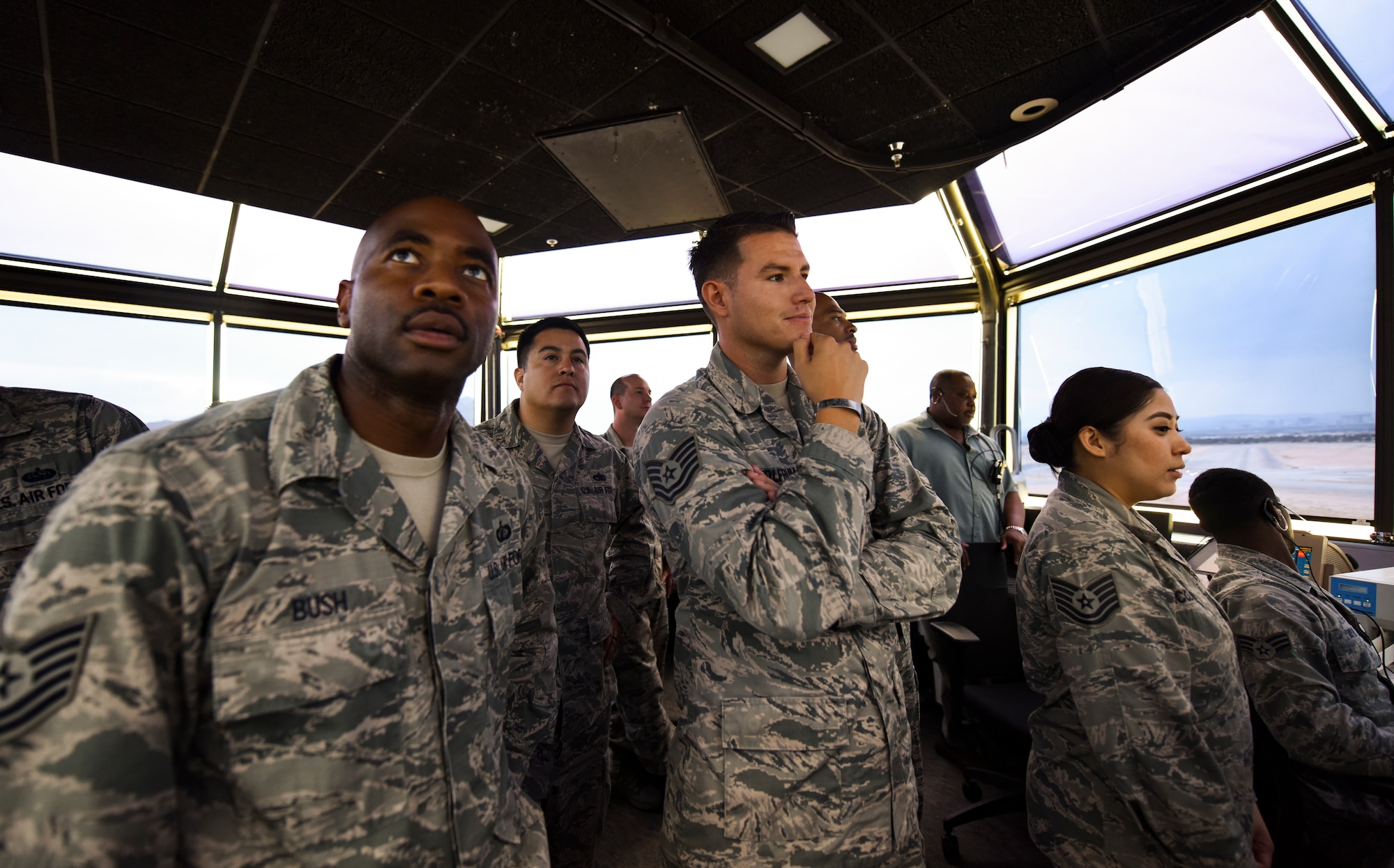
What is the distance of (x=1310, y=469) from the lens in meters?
3.21

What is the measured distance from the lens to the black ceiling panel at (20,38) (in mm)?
2393

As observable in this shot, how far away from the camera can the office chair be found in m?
2.23

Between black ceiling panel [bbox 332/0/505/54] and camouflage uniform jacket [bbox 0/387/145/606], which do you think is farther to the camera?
black ceiling panel [bbox 332/0/505/54]

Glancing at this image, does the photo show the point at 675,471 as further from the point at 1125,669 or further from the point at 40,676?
the point at 1125,669

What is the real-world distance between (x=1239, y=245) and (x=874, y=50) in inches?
97.6

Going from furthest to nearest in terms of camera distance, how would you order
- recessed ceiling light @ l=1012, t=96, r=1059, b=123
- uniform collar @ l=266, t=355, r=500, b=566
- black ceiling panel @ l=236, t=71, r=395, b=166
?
recessed ceiling light @ l=1012, t=96, r=1059, b=123 < black ceiling panel @ l=236, t=71, r=395, b=166 < uniform collar @ l=266, t=355, r=500, b=566

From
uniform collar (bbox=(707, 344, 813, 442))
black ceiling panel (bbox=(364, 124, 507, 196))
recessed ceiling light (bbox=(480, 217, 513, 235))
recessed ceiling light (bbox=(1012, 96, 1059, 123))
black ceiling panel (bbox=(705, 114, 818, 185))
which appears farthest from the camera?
recessed ceiling light (bbox=(480, 217, 513, 235))

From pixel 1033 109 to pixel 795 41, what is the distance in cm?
139

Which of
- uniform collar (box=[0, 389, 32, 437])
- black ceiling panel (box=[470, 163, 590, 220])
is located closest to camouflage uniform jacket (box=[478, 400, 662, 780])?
uniform collar (box=[0, 389, 32, 437])

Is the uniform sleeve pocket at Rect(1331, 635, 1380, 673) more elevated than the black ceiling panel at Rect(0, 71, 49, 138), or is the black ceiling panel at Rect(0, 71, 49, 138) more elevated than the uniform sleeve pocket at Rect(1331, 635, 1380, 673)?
the black ceiling panel at Rect(0, 71, 49, 138)

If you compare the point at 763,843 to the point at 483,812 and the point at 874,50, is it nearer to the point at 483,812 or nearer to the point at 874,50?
the point at 483,812

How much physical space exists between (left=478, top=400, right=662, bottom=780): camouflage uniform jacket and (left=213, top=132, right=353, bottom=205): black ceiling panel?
7.50 ft

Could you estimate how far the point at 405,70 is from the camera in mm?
2770

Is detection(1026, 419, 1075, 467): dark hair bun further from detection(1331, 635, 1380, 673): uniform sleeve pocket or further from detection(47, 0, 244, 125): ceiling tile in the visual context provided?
detection(47, 0, 244, 125): ceiling tile
